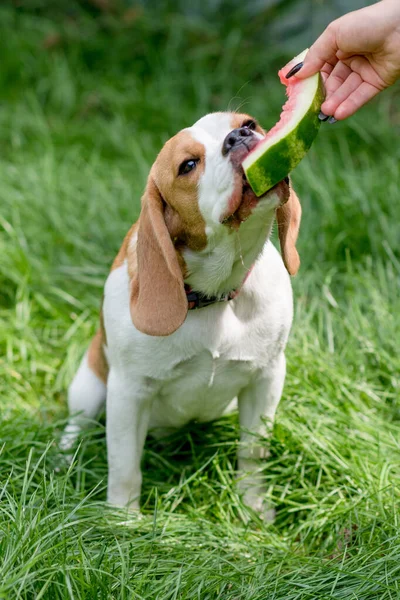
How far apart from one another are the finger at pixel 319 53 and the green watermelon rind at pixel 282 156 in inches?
5.6

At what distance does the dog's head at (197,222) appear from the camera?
292cm

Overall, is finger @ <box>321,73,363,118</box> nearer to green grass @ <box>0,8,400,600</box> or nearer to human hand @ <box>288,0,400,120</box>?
human hand @ <box>288,0,400,120</box>

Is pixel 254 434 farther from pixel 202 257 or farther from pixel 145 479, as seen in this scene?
pixel 202 257

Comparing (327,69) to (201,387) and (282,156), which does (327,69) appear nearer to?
(282,156)

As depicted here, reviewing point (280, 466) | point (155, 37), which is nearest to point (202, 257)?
point (280, 466)

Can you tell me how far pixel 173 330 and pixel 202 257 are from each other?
307mm

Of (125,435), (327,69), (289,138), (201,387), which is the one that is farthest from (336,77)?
(125,435)

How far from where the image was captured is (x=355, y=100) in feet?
10.8

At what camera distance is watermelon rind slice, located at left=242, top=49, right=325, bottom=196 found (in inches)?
110

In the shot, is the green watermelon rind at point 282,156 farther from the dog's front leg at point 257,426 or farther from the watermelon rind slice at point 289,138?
the dog's front leg at point 257,426

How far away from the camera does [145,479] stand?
12.8 feet

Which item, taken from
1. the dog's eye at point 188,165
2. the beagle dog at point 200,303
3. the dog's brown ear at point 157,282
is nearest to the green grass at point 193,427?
the beagle dog at point 200,303

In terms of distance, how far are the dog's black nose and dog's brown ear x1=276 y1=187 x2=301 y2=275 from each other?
445 mm

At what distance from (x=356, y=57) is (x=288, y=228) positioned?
2.27 feet
